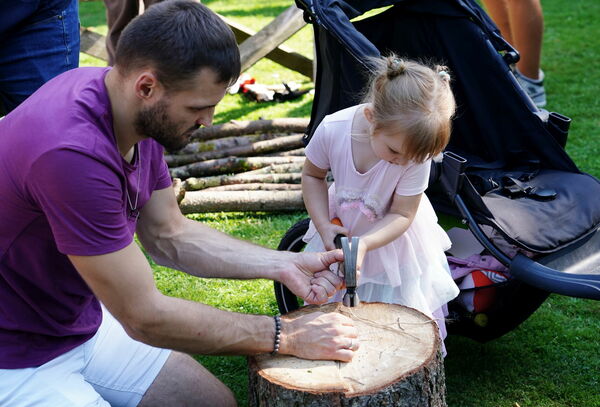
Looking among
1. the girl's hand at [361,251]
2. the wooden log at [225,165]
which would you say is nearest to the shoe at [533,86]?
the wooden log at [225,165]

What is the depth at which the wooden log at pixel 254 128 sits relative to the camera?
16.4 ft

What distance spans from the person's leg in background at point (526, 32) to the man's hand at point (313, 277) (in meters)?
3.08

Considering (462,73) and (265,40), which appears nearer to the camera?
(462,73)

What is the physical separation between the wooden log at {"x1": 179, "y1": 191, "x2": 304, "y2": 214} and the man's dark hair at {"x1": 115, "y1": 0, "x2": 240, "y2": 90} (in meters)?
2.30

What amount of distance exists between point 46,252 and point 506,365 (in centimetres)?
187

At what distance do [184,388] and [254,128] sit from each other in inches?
113

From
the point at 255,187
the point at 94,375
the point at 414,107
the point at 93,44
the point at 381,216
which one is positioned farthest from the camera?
the point at 93,44

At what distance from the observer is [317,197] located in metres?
2.82

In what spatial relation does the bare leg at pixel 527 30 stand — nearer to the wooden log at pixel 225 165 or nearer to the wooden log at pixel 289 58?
the wooden log at pixel 289 58

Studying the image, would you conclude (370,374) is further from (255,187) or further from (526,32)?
(526,32)

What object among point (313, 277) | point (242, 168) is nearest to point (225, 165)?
point (242, 168)

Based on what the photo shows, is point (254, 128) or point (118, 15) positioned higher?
point (118, 15)

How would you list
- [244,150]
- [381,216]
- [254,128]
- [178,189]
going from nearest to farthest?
[381,216], [178,189], [244,150], [254,128]

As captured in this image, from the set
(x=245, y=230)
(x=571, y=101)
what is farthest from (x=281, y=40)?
(x=571, y=101)
